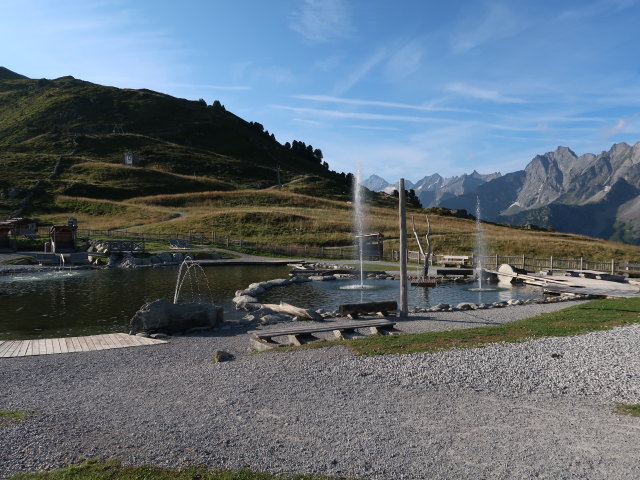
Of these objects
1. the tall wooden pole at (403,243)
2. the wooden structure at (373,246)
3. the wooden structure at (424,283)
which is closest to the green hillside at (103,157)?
the wooden structure at (373,246)

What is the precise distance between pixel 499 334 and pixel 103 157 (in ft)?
484

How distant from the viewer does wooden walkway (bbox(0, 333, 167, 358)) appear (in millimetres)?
15820

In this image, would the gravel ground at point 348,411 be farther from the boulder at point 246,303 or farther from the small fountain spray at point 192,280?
the small fountain spray at point 192,280

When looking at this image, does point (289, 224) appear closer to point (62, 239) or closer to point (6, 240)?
point (62, 239)

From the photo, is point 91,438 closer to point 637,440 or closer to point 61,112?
point 637,440

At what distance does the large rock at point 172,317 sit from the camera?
18.8m

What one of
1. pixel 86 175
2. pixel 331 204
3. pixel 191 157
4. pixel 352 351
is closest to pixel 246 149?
pixel 191 157

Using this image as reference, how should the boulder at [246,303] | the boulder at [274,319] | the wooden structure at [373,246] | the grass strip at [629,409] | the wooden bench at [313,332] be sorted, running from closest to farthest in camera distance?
the grass strip at [629,409] < the wooden bench at [313,332] < the boulder at [274,319] < the boulder at [246,303] < the wooden structure at [373,246]

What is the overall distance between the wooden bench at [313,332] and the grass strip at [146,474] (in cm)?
835

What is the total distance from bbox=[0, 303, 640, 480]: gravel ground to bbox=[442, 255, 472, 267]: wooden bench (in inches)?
1285

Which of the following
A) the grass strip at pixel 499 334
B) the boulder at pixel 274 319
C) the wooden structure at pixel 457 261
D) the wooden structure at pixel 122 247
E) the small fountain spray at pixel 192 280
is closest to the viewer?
the grass strip at pixel 499 334

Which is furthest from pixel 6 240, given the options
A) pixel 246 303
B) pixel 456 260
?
pixel 456 260

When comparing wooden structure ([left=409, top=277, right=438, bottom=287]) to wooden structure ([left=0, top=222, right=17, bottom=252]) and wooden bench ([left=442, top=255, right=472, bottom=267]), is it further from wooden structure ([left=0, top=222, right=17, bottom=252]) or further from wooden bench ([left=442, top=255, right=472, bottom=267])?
wooden structure ([left=0, top=222, right=17, bottom=252])

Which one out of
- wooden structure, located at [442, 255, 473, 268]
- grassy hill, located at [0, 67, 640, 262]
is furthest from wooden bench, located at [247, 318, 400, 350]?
grassy hill, located at [0, 67, 640, 262]
